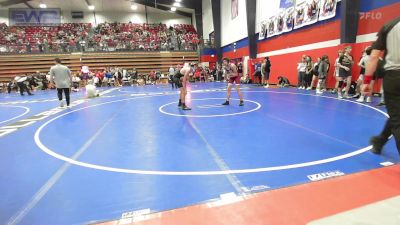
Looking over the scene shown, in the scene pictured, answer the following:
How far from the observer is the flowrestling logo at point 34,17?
97.1 feet

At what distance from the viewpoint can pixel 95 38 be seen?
27266mm

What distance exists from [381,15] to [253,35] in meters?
10.2

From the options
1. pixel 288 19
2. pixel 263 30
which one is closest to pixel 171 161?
pixel 288 19

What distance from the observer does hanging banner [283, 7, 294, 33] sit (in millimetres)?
14491

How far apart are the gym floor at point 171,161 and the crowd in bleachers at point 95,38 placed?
21.3 m

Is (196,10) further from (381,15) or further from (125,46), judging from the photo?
(381,15)

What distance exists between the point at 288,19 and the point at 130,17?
77.1 ft

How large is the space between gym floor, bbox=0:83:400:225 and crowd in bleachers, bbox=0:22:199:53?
2134cm

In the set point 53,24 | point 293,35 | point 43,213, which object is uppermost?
point 53,24

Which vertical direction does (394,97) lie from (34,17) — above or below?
below

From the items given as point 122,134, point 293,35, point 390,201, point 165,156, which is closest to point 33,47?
point 293,35

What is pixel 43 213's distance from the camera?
2520 mm

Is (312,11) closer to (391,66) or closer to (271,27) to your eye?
(271,27)

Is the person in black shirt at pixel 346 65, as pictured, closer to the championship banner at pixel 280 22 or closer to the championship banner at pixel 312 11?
the championship banner at pixel 312 11
